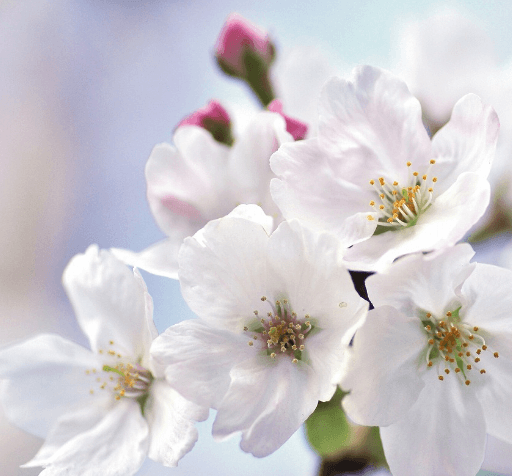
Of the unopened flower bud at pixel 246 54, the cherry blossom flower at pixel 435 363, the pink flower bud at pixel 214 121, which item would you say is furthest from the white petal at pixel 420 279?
the unopened flower bud at pixel 246 54

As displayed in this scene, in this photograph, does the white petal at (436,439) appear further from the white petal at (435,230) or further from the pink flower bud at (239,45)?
the pink flower bud at (239,45)

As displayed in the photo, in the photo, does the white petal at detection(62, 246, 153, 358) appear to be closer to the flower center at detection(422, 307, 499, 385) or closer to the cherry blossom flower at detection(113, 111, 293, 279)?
the cherry blossom flower at detection(113, 111, 293, 279)

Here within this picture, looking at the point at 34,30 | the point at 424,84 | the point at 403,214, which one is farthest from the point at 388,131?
the point at 34,30

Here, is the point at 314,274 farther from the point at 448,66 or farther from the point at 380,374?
the point at 448,66

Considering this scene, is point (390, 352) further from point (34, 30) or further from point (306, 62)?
point (34, 30)

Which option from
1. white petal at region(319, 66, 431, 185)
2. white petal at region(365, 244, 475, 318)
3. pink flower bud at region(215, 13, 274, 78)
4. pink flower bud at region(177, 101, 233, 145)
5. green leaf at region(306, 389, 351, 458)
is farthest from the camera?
pink flower bud at region(215, 13, 274, 78)

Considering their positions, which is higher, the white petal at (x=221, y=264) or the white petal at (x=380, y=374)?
the white petal at (x=221, y=264)

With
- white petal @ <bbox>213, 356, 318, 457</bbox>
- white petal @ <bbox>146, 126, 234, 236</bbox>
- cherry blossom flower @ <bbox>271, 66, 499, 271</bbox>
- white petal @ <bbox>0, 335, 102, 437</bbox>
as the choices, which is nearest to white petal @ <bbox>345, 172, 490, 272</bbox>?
cherry blossom flower @ <bbox>271, 66, 499, 271</bbox>
